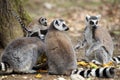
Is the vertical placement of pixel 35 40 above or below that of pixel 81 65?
above

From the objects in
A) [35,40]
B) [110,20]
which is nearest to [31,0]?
[110,20]

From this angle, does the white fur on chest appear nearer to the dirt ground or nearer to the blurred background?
the dirt ground

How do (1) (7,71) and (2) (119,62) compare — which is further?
(2) (119,62)

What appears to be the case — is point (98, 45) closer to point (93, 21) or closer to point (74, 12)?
point (93, 21)

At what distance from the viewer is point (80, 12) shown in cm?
1784

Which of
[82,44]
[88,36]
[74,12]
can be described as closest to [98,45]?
[88,36]

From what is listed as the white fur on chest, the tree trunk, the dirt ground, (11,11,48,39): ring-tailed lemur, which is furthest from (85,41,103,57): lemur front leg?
the dirt ground

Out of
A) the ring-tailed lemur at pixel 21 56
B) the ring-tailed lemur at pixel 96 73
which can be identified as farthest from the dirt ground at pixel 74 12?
the ring-tailed lemur at pixel 96 73

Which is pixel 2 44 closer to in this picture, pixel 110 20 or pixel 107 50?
pixel 107 50

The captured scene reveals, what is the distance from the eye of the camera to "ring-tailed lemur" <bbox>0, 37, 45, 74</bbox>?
802 cm

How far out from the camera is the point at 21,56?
8.11 metres

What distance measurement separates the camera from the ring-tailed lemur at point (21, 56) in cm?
802

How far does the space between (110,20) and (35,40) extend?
8127 millimetres

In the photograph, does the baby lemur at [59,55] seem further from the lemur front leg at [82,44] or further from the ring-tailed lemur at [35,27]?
the lemur front leg at [82,44]
